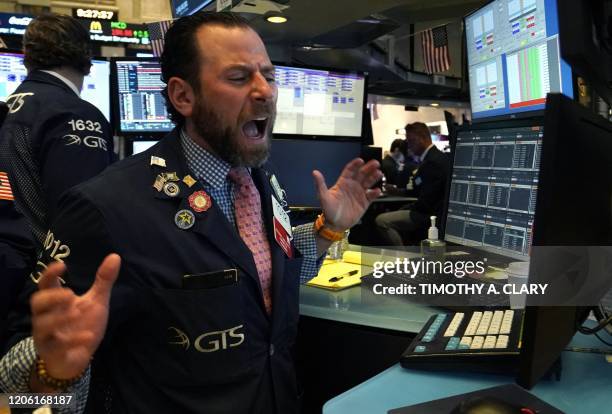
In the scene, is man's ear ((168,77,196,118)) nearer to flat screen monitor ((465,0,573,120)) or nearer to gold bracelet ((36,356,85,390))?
gold bracelet ((36,356,85,390))

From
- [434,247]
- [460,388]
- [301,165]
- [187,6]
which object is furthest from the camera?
[187,6]

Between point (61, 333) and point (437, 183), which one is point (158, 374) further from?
point (437, 183)

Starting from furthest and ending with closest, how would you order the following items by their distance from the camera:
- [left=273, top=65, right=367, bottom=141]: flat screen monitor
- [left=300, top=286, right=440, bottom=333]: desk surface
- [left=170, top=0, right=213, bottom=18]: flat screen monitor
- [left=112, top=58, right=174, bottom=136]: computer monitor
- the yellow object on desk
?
[left=170, top=0, right=213, bottom=18]: flat screen monitor
[left=112, top=58, right=174, bottom=136]: computer monitor
[left=273, top=65, right=367, bottom=141]: flat screen monitor
the yellow object on desk
[left=300, top=286, right=440, bottom=333]: desk surface

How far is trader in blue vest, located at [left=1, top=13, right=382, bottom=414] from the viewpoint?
90 cm

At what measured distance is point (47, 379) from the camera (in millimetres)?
748

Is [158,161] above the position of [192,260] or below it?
above

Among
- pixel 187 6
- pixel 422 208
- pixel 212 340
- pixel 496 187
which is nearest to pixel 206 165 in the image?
pixel 212 340

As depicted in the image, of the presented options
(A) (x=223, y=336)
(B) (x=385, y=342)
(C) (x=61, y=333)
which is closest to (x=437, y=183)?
(B) (x=385, y=342)

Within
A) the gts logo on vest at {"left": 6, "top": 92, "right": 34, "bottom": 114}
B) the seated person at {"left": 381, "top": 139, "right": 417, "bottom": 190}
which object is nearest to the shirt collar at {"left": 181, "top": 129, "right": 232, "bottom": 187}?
the gts logo on vest at {"left": 6, "top": 92, "right": 34, "bottom": 114}

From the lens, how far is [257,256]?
43.8 inches

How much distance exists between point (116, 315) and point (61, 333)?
0.72 feet

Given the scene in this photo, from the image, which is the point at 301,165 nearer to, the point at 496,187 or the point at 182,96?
the point at 496,187

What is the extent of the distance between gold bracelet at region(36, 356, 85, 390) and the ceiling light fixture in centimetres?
310

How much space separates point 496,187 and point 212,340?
0.91m
